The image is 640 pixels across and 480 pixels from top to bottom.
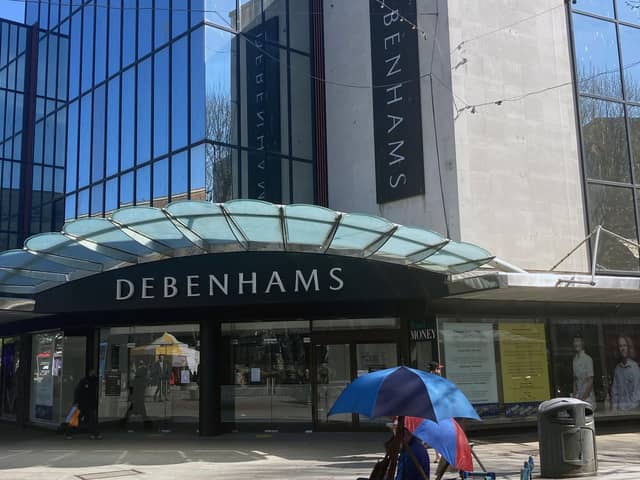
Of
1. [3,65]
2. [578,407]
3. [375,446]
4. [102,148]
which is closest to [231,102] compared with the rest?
[102,148]

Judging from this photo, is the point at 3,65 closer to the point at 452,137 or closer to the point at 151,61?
the point at 151,61

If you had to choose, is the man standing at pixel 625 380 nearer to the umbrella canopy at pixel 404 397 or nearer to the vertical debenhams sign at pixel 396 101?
the vertical debenhams sign at pixel 396 101

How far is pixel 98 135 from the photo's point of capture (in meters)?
21.3

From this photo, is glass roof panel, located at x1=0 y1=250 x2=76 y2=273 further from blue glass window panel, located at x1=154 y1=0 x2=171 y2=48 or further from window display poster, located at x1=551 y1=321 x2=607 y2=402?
window display poster, located at x1=551 y1=321 x2=607 y2=402

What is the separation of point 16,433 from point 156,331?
15.8 ft

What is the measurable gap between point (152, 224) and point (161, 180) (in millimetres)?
7322

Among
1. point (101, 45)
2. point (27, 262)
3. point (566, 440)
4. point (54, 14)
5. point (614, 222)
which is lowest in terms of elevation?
point (566, 440)

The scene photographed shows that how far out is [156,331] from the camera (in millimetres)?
16859

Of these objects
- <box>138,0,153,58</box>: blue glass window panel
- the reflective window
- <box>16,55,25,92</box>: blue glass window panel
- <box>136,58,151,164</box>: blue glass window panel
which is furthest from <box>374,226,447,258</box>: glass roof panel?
<box>16,55,25,92</box>: blue glass window panel

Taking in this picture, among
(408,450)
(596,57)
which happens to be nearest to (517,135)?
(596,57)

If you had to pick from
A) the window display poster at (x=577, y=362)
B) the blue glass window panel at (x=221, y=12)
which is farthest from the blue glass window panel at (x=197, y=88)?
the window display poster at (x=577, y=362)

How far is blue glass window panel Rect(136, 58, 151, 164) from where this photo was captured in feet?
63.2

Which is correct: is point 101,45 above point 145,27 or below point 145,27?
above

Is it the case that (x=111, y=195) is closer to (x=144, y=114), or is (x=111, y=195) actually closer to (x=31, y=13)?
(x=144, y=114)
